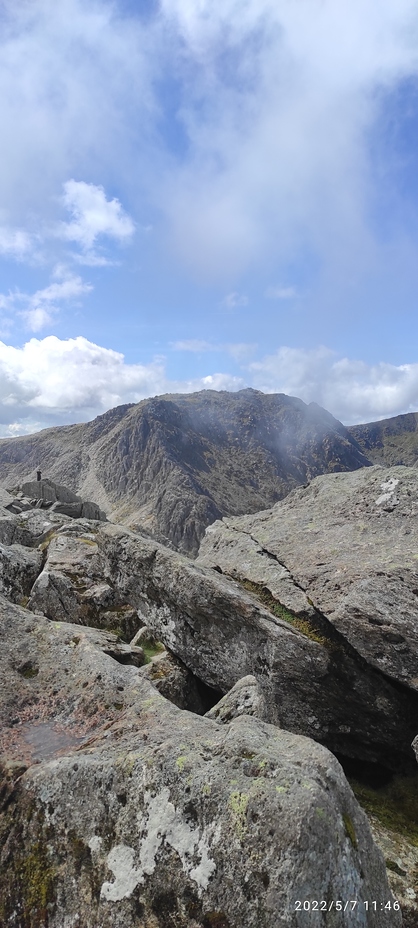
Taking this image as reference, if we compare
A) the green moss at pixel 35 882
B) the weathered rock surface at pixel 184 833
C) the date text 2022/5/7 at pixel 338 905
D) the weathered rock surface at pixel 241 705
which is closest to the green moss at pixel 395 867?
the weathered rock surface at pixel 184 833

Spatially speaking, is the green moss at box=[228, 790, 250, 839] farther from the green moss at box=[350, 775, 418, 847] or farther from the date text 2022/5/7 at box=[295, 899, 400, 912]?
the green moss at box=[350, 775, 418, 847]

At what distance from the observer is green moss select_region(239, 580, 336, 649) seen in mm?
15055

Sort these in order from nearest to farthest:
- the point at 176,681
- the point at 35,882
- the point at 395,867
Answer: the point at 35,882
the point at 395,867
the point at 176,681

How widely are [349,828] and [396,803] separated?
25.8 ft

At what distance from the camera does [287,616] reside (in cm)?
1588

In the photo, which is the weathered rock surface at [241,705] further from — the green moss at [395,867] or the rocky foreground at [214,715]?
the green moss at [395,867]

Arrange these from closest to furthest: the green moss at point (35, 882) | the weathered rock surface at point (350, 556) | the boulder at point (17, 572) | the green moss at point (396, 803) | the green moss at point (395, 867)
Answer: the green moss at point (35, 882) → the green moss at point (395, 867) → the green moss at point (396, 803) → the weathered rock surface at point (350, 556) → the boulder at point (17, 572)

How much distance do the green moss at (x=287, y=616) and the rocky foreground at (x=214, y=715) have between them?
2.7 inches

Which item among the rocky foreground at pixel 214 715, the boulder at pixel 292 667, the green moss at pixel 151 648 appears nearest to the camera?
the rocky foreground at pixel 214 715

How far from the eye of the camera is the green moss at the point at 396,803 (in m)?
12.1

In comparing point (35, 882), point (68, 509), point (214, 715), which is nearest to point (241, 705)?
point (214, 715)

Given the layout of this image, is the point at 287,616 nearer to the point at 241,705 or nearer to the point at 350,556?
the point at 350,556

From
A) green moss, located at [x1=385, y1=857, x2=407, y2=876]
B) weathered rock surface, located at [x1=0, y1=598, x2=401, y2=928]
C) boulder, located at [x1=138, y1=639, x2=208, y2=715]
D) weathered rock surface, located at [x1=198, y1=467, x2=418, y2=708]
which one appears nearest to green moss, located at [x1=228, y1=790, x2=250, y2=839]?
weathered rock surface, located at [x1=0, y1=598, x2=401, y2=928]

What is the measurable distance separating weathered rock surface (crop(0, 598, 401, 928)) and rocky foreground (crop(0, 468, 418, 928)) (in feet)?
0.09
